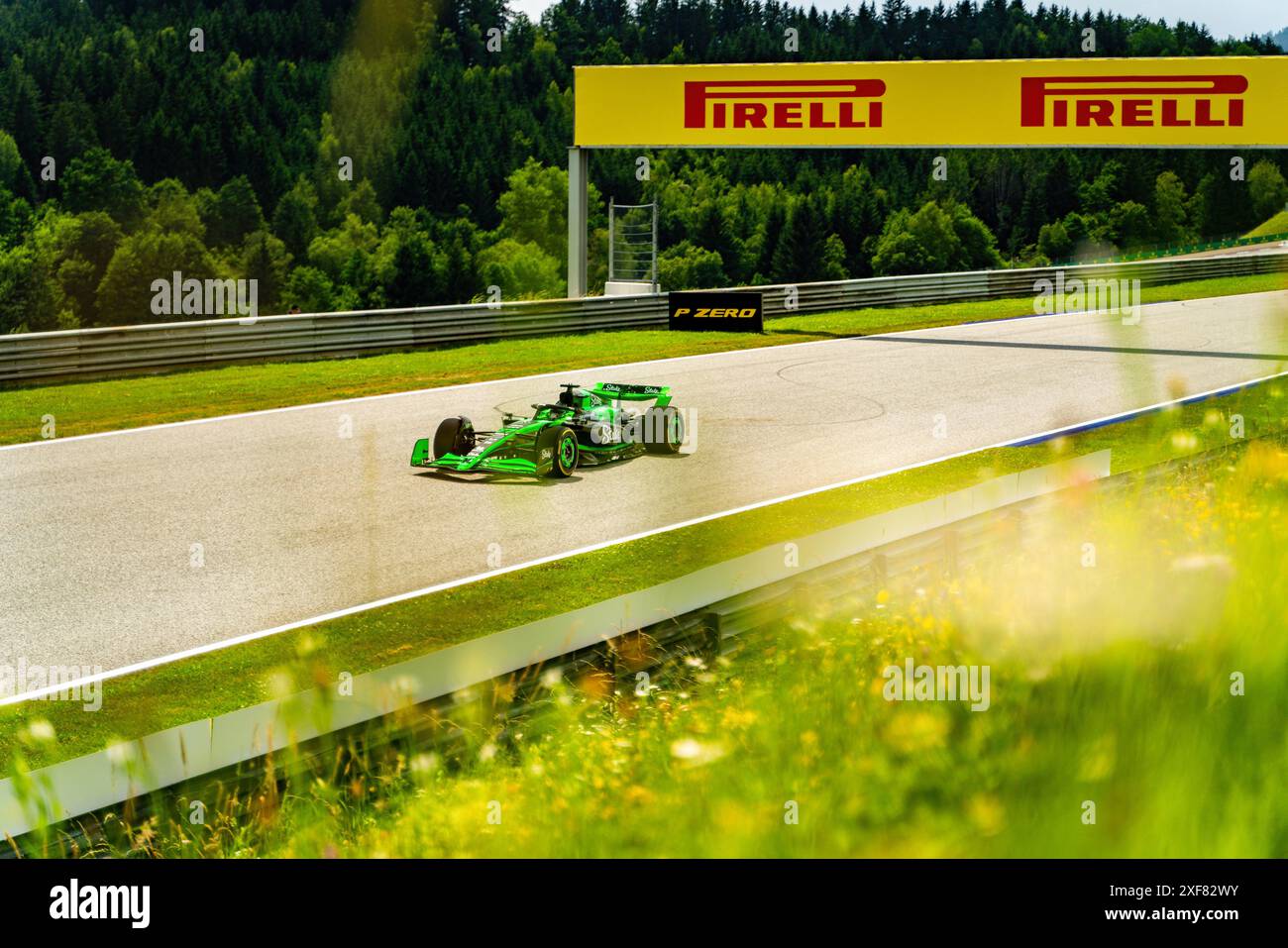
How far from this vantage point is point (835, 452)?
1441cm

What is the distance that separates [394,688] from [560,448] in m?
8.60

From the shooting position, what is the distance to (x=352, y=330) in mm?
21688

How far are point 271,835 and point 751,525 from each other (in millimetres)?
7673

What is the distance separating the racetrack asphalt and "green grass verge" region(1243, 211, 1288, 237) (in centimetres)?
10875

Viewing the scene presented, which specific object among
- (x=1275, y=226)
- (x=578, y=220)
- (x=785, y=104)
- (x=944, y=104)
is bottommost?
(x=578, y=220)

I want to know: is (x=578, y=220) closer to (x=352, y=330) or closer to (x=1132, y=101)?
(x=352, y=330)

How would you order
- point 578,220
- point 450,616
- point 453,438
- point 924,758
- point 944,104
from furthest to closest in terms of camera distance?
point 578,220, point 944,104, point 453,438, point 450,616, point 924,758

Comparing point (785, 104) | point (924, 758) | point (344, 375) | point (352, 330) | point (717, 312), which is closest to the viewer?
point (924, 758)

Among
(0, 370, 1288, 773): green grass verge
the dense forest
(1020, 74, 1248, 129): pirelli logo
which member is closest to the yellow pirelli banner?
(1020, 74, 1248, 129): pirelli logo

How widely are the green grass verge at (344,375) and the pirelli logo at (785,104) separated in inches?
158

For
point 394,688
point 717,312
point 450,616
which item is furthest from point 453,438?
point 717,312

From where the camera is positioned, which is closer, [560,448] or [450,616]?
[450,616]

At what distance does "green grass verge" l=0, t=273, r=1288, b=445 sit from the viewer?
16297mm

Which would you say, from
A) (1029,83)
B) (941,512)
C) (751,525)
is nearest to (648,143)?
(1029,83)
